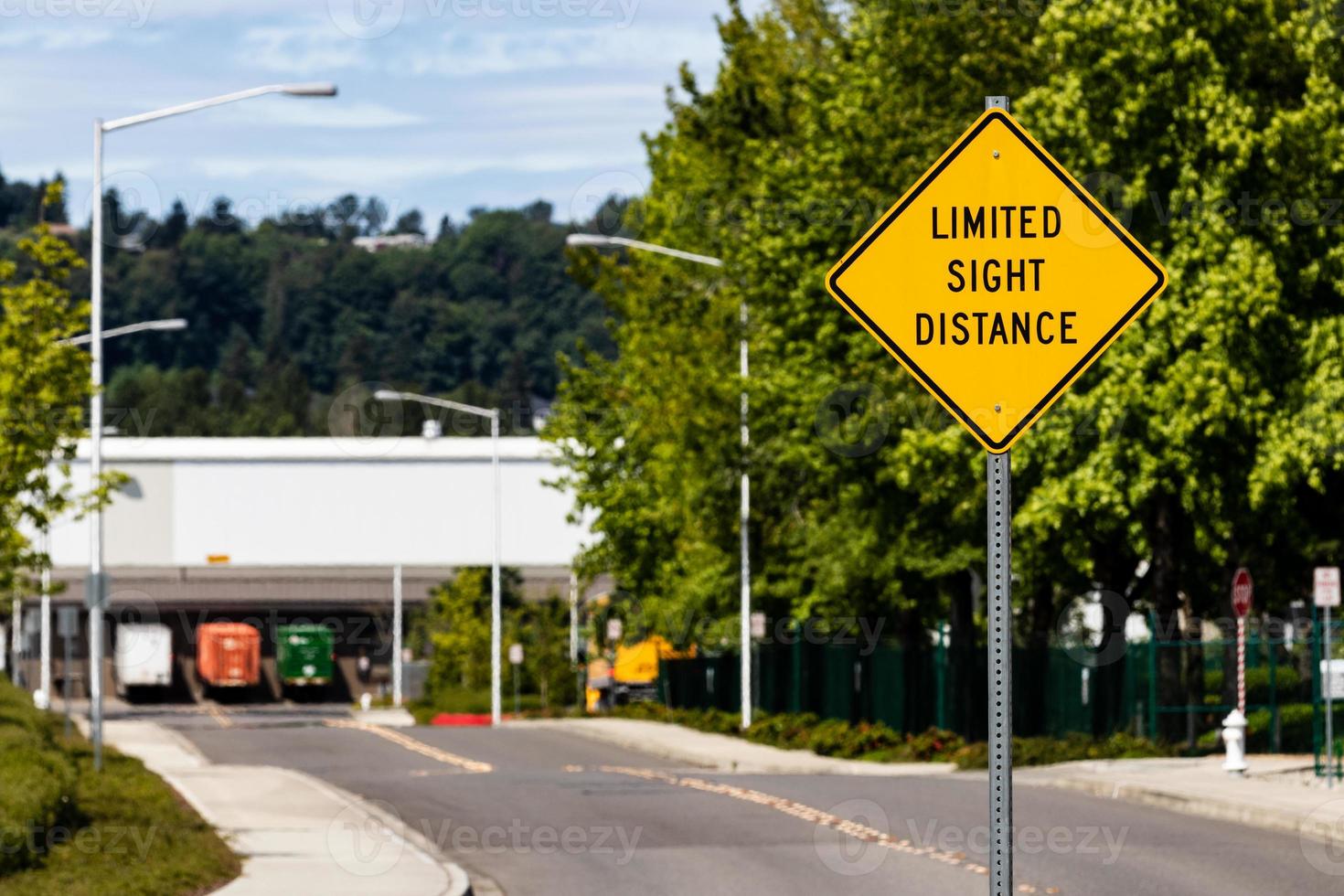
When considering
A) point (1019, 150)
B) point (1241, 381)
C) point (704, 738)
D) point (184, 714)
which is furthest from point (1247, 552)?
point (184, 714)

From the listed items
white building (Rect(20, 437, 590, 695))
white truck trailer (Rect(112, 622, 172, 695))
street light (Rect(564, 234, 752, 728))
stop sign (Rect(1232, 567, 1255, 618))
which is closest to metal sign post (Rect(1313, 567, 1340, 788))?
stop sign (Rect(1232, 567, 1255, 618))

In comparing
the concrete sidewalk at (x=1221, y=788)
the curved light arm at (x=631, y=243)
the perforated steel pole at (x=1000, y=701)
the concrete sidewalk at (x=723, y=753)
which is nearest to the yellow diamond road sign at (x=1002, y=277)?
the perforated steel pole at (x=1000, y=701)

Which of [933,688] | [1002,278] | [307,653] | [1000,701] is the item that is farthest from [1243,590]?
[307,653]

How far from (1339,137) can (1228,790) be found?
1011 cm

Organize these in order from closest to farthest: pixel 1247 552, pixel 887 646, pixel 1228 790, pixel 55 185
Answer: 1. pixel 55 185
2. pixel 1228 790
3. pixel 1247 552
4. pixel 887 646

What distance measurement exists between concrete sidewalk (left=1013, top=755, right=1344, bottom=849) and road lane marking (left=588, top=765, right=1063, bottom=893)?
11.9ft

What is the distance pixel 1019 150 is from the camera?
7297mm

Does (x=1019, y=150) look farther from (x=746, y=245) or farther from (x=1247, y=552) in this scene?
(x=746, y=245)

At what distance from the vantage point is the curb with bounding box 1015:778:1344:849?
803 inches

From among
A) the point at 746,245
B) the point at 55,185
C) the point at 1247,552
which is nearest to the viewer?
the point at 55,185

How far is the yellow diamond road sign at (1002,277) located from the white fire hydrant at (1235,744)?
66.3 feet

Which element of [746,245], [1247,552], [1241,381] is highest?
[746,245]

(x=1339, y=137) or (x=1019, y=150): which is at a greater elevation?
(x=1339, y=137)

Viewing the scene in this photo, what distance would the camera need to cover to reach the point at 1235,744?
26609mm
